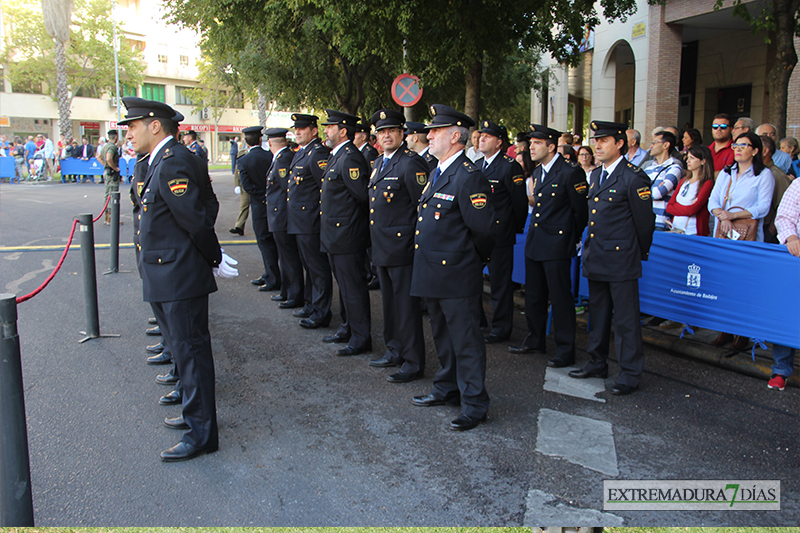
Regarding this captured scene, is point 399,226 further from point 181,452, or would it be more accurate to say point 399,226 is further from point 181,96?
point 181,96

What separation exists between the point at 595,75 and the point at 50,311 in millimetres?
25399

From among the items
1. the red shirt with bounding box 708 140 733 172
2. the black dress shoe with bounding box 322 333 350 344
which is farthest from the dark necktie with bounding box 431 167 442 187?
the red shirt with bounding box 708 140 733 172

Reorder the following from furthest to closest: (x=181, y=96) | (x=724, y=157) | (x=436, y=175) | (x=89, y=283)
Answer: (x=181, y=96) → (x=724, y=157) → (x=89, y=283) → (x=436, y=175)

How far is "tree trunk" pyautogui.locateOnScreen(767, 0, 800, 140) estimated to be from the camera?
9.59m

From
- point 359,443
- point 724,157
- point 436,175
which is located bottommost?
point 359,443

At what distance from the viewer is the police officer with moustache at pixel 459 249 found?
4383 millimetres

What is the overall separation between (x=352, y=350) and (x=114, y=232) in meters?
5.02

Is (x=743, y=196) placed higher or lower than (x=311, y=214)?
higher

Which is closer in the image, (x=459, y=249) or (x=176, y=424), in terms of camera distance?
(x=176, y=424)

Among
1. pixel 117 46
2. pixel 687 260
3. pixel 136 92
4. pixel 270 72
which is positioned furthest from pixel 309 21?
pixel 136 92

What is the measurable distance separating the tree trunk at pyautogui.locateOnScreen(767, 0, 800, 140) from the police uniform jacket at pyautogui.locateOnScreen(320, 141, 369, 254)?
6951 millimetres

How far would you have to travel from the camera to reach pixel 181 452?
3.94 metres

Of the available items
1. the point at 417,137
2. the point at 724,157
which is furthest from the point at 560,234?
the point at 724,157

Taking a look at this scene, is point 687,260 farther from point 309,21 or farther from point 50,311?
point 309,21
